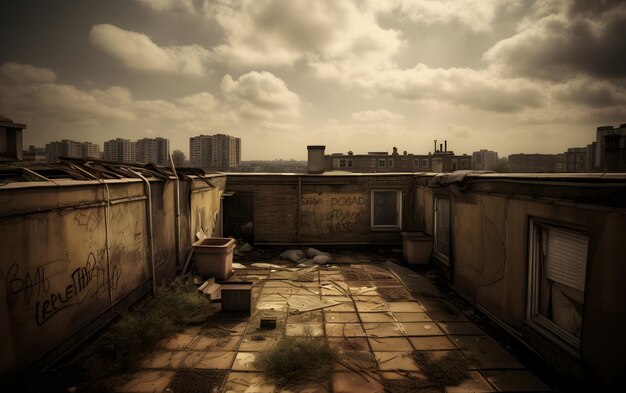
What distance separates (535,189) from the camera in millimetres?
5520

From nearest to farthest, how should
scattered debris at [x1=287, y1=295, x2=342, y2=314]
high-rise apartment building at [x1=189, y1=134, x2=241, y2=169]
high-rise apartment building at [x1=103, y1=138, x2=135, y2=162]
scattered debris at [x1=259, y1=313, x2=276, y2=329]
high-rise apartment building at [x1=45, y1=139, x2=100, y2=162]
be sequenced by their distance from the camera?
scattered debris at [x1=259, y1=313, x2=276, y2=329], scattered debris at [x1=287, y1=295, x2=342, y2=314], high-rise apartment building at [x1=45, y1=139, x2=100, y2=162], high-rise apartment building at [x1=103, y1=138, x2=135, y2=162], high-rise apartment building at [x1=189, y1=134, x2=241, y2=169]

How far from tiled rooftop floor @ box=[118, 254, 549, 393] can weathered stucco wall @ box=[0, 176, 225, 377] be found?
4.28ft

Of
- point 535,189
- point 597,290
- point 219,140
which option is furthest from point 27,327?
point 219,140

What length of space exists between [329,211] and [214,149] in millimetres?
86730

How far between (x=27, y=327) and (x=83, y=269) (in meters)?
1.21

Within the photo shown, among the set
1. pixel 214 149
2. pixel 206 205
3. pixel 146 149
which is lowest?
pixel 206 205

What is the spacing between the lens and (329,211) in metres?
13.9

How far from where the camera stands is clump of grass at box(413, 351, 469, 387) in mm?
4785

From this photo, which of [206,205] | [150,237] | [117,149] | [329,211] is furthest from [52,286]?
[117,149]

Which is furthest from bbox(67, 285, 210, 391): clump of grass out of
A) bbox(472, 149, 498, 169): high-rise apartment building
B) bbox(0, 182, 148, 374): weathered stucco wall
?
bbox(472, 149, 498, 169): high-rise apartment building

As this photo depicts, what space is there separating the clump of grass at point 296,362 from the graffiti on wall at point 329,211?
27.5 ft

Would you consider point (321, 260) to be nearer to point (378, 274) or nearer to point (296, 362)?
point (378, 274)

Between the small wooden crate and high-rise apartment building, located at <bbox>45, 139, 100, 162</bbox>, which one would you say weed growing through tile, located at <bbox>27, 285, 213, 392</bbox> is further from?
high-rise apartment building, located at <bbox>45, 139, 100, 162</bbox>

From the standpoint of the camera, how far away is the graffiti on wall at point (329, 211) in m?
13.9
